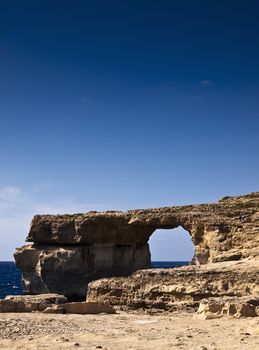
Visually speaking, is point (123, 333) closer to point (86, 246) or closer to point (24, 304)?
point (24, 304)

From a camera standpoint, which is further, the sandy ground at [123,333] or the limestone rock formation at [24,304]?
the limestone rock formation at [24,304]

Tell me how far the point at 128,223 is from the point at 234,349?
29.4 meters

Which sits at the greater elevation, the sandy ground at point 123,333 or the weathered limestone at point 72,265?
the weathered limestone at point 72,265

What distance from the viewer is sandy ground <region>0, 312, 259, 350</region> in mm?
8797

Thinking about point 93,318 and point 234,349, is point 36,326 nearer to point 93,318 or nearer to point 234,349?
point 93,318

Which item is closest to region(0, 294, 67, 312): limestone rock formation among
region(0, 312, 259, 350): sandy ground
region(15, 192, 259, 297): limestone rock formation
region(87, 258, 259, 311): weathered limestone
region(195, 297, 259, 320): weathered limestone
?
region(0, 312, 259, 350): sandy ground

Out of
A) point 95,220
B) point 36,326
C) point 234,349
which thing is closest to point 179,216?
point 95,220

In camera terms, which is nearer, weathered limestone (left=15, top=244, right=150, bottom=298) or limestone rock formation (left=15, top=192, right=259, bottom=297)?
limestone rock formation (left=15, top=192, right=259, bottom=297)

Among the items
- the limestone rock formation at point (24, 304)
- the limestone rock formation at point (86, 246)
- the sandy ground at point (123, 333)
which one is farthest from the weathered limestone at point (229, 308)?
the limestone rock formation at point (86, 246)

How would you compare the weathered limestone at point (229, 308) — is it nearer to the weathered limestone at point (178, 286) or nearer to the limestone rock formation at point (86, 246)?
the weathered limestone at point (178, 286)

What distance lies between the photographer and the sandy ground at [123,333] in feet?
28.9

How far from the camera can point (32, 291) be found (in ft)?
135

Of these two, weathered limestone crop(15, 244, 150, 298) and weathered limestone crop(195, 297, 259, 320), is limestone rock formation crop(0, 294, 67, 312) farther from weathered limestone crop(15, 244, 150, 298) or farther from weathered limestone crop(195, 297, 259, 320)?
weathered limestone crop(15, 244, 150, 298)

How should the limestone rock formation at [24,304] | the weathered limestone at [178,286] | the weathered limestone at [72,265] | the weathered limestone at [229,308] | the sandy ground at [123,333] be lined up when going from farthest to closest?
the weathered limestone at [72,265] → the weathered limestone at [178,286] → the limestone rock formation at [24,304] → the weathered limestone at [229,308] → the sandy ground at [123,333]
